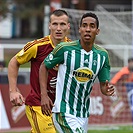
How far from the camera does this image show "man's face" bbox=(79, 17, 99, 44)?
7695 millimetres

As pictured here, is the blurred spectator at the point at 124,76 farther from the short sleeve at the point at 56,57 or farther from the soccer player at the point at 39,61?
the short sleeve at the point at 56,57

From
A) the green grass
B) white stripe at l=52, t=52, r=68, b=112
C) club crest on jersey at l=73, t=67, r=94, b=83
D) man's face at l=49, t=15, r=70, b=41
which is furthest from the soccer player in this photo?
the green grass

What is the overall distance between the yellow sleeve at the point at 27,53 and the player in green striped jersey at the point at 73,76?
858 mm

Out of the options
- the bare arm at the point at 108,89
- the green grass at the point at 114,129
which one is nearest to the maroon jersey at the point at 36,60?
the bare arm at the point at 108,89

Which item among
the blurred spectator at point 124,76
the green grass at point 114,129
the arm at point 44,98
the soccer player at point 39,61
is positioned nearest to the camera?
the arm at point 44,98

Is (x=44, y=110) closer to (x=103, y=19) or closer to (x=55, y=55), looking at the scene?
(x=55, y=55)

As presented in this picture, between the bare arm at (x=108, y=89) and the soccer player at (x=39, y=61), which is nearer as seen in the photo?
the bare arm at (x=108, y=89)

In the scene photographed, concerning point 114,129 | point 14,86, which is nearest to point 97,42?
point 114,129

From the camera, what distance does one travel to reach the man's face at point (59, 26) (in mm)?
8726

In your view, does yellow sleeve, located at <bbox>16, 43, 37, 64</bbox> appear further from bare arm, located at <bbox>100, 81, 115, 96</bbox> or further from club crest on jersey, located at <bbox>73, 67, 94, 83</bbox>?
bare arm, located at <bbox>100, 81, 115, 96</bbox>

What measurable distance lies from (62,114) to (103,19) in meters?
14.9

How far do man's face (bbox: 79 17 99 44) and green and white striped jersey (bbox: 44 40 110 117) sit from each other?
17 centimetres

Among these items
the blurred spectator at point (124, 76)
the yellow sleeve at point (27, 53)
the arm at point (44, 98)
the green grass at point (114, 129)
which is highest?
the yellow sleeve at point (27, 53)

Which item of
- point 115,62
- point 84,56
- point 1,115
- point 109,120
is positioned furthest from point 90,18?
point 115,62
